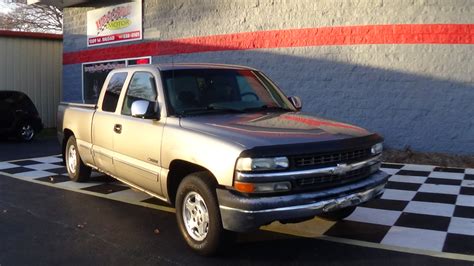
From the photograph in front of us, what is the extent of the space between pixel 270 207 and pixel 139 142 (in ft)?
6.45

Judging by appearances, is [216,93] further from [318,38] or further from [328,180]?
[318,38]

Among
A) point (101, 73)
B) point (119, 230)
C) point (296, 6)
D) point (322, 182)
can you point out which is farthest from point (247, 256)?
point (101, 73)

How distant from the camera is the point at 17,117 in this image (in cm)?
1390

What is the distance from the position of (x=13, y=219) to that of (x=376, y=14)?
24.9 feet

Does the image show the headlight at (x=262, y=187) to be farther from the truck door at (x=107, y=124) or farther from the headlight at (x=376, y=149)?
the truck door at (x=107, y=124)

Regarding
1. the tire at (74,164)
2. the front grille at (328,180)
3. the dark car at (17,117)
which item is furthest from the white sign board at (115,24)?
the front grille at (328,180)

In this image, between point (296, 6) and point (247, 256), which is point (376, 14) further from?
point (247, 256)

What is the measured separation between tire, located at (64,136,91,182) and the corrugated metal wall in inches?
423

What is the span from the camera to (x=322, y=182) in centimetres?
439

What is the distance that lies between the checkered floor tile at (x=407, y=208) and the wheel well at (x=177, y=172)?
138cm

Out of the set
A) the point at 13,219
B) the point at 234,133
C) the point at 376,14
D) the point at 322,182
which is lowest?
the point at 13,219

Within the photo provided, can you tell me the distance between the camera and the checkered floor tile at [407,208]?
16.7 ft

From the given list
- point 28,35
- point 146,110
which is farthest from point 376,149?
point 28,35

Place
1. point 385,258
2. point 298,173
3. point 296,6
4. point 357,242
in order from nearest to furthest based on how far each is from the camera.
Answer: point 298,173 < point 385,258 < point 357,242 < point 296,6
